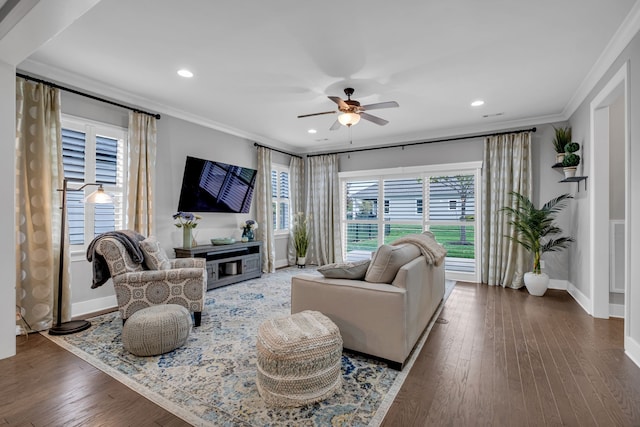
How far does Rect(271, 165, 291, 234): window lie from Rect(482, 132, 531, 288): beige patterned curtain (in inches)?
150

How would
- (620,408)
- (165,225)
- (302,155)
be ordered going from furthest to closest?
(302,155) < (165,225) < (620,408)

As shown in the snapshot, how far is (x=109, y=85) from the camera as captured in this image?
3.56 m

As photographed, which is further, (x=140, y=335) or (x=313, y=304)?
(x=313, y=304)

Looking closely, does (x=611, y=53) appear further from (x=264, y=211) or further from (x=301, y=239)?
(x=301, y=239)

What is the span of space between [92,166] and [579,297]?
20.6 ft

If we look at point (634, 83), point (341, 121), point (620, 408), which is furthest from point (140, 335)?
point (634, 83)

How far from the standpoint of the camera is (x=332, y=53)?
2840 millimetres

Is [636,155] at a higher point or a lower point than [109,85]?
lower

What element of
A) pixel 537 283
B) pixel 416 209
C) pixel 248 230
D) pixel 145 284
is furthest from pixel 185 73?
pixel 537 283

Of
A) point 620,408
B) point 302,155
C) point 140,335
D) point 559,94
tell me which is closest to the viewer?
point 620,408

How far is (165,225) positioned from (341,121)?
285 cm

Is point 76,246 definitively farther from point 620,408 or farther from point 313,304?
point 620,408

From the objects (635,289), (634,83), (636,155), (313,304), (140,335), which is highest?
(634,83)

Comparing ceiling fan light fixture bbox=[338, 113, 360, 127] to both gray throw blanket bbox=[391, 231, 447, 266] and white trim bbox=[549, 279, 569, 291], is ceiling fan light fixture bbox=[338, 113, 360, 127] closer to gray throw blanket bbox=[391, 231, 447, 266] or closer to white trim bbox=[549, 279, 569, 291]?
gray throw blanket bbox=[391, 231, 447, 266]
